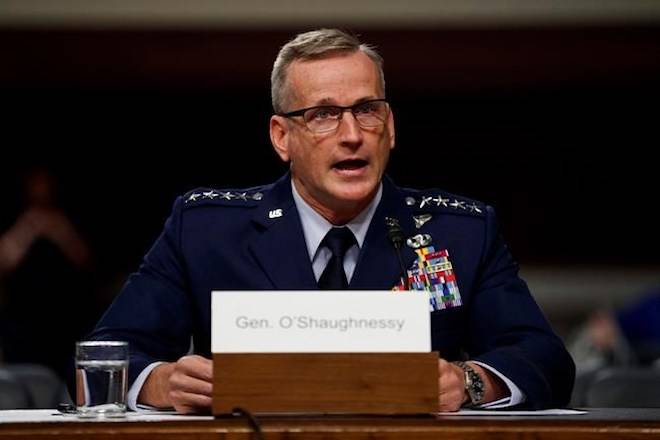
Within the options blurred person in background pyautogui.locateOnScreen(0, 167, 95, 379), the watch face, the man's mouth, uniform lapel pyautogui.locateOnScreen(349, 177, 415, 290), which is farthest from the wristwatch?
blurred person in background pyautogui.locateOnScreen(0, 167, 95, 379)

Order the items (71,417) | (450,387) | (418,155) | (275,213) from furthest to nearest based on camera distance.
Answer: (418,155), (275,213), (450,387), (71,417)

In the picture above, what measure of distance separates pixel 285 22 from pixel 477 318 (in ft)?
19.6

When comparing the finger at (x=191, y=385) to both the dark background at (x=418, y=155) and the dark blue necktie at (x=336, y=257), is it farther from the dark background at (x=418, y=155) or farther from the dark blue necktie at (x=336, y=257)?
the dark background at (x=418, y=155)

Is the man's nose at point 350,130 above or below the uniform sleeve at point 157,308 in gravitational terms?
above

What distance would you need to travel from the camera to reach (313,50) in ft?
8.43

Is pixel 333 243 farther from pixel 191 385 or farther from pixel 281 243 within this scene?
pixel 191 385

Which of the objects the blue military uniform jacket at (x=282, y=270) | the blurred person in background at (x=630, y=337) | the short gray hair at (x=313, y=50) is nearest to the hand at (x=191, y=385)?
the blue military uniform jacket at (x=282, y=270)

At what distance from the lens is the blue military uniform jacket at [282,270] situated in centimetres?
256

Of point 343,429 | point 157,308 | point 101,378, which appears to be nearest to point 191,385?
point 101,378

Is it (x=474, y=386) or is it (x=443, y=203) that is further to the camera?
(x=443, y=203)

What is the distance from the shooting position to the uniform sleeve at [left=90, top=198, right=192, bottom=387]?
8.44 ft

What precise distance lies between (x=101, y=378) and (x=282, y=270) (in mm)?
537

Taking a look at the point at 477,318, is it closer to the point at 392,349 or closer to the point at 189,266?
the point at 189,266

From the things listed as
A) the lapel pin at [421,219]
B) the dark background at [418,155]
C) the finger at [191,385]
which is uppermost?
the lapel pin at [421,219]
